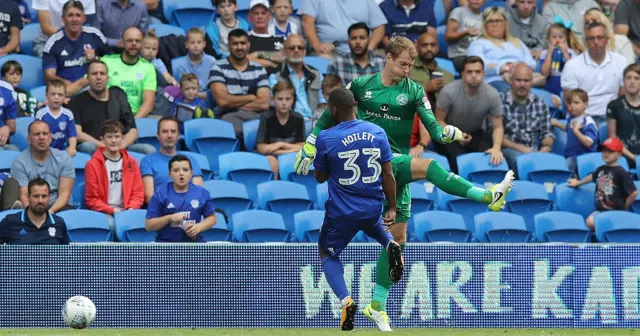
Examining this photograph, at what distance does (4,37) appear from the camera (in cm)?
1623

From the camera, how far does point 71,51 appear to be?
15.9 metres

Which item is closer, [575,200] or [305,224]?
[305,224]

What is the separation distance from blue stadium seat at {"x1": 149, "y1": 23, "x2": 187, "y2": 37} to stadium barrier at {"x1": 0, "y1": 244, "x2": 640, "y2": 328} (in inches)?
204

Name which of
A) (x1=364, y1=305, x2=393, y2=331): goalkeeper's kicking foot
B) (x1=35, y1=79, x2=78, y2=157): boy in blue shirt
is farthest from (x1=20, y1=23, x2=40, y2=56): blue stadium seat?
(x1=364, y1=305, x2=393, y2=331): goalkeeper's kicking foot

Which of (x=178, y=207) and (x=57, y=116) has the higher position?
(x=57, y=116)

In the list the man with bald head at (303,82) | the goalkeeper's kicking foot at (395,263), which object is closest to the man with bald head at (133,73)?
the man with bald head at (303,82)

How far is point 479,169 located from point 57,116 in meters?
4.89

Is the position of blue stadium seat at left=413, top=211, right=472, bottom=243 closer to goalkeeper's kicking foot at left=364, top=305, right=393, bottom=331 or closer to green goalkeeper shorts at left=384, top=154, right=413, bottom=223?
green goalkeeper shorts at left=384, top=154, right=413, bottom=223

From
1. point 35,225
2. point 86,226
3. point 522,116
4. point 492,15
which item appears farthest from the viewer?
point 492,15

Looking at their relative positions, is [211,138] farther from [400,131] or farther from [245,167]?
[400,131]

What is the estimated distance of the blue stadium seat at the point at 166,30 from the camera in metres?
17.2

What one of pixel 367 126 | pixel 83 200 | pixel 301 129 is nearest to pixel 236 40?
pixel 301 129

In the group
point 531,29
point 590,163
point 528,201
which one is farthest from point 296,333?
point 531,29

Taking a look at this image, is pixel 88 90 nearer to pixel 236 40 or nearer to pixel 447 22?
pixel 236 40
